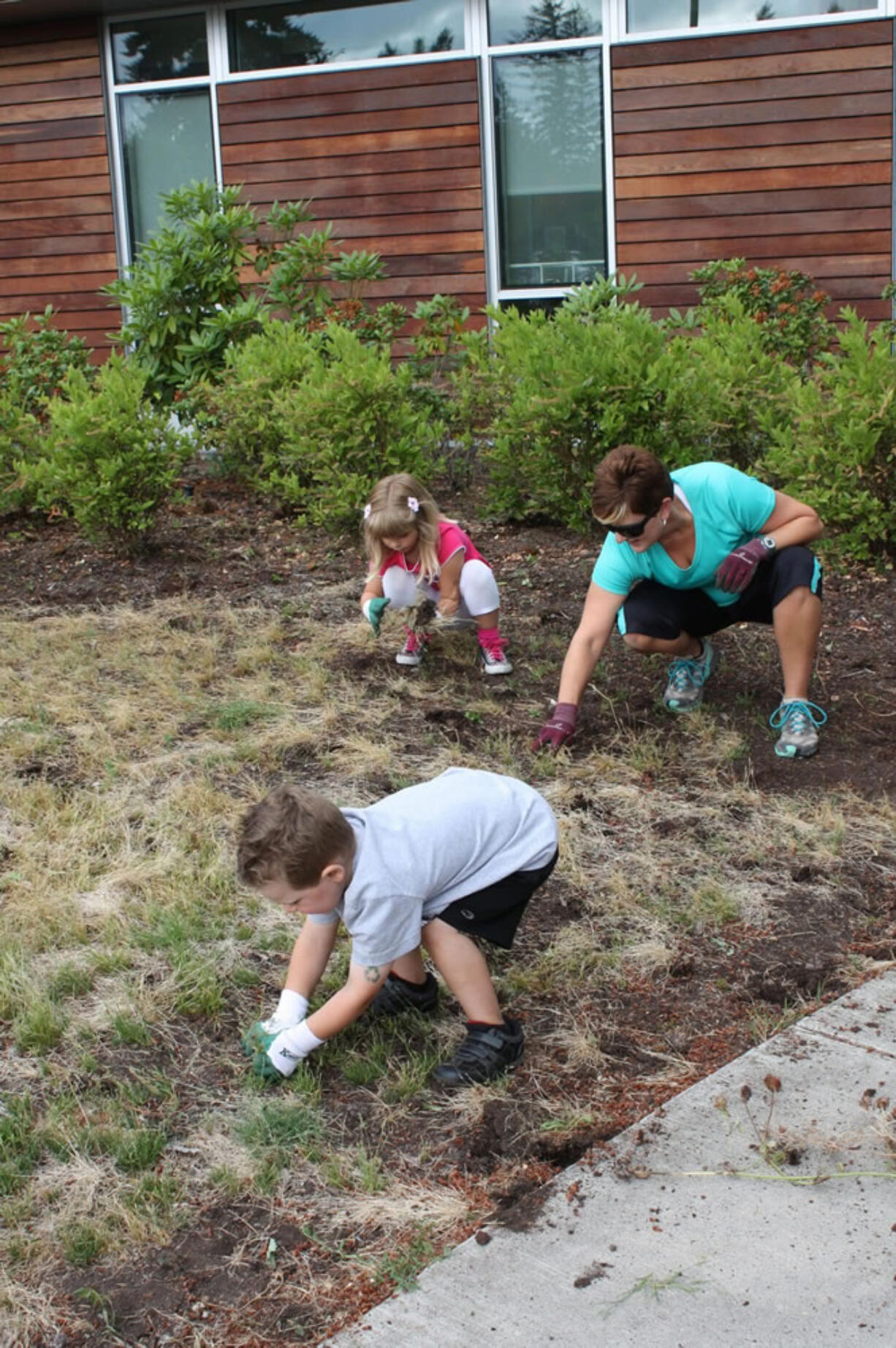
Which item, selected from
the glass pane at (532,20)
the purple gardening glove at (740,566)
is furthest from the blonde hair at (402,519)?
the glass pane at (532,20)

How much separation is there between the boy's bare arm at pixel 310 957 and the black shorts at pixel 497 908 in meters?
0.25

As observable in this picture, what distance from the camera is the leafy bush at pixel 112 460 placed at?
20.9 ft

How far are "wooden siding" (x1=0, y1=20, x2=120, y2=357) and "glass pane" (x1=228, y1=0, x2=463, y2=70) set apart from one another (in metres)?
1.28

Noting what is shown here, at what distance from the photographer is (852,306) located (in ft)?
30.0

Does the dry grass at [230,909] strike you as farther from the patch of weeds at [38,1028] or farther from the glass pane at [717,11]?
the glass pane at [717,11]

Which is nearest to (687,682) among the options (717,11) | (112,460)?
(112,460)

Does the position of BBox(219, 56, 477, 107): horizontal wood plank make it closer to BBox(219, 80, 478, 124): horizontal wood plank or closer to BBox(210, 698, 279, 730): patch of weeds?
BBox(219, 80, 478, 124): horizontal wood plank

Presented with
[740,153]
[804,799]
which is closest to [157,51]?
[740,153]

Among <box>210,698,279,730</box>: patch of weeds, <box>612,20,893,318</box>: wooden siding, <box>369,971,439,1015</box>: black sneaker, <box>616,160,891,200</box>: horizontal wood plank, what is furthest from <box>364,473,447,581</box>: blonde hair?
<box>616,160,891,200</box>: horizontal wood plank

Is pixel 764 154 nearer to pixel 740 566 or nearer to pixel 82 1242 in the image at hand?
pixel 740 566

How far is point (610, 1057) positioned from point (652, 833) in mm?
1127

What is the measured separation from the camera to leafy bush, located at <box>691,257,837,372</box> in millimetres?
8242

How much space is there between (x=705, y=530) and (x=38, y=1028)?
99.8 inches

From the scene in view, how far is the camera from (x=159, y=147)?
10.6 meters
